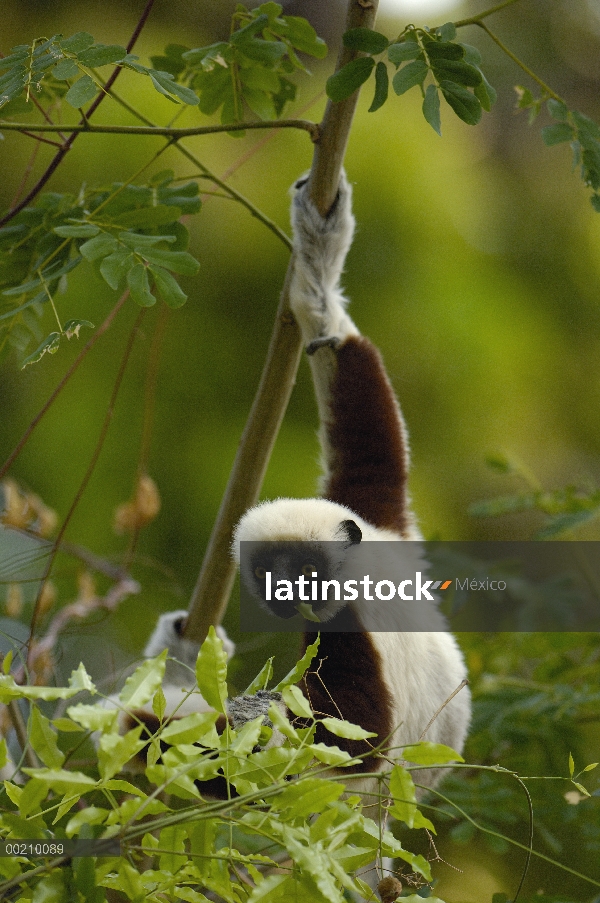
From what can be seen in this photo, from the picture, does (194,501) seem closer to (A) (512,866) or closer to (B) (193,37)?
(A) (512,866)

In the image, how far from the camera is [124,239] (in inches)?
49.8

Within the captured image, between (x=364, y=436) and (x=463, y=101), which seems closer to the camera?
(x=463, y=101)

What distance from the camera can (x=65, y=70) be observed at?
110 centimetres

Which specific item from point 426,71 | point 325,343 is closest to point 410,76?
point 426,71

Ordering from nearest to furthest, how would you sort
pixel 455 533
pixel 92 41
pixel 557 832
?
pixel 92 41, pixel 557 832, pixel 455 533

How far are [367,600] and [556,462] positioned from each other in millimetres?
3515

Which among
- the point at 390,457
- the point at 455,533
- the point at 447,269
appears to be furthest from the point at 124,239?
the point at 447,269

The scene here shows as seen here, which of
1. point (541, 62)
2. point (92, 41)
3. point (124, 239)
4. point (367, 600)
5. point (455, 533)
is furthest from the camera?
point (541, 62)

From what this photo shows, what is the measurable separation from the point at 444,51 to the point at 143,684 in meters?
0.99

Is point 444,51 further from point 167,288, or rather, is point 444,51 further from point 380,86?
point 167,288

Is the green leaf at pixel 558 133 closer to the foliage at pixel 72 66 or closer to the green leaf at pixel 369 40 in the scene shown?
the green leaf at pixel 369 40

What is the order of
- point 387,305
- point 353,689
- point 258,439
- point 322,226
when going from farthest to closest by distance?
1. point 387,305
2. point 322,226
3. point 258,439
4. point 353,689

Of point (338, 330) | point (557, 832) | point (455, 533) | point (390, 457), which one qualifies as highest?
point (338, 330)

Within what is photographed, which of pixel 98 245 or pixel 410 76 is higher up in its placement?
pixel 410 76
